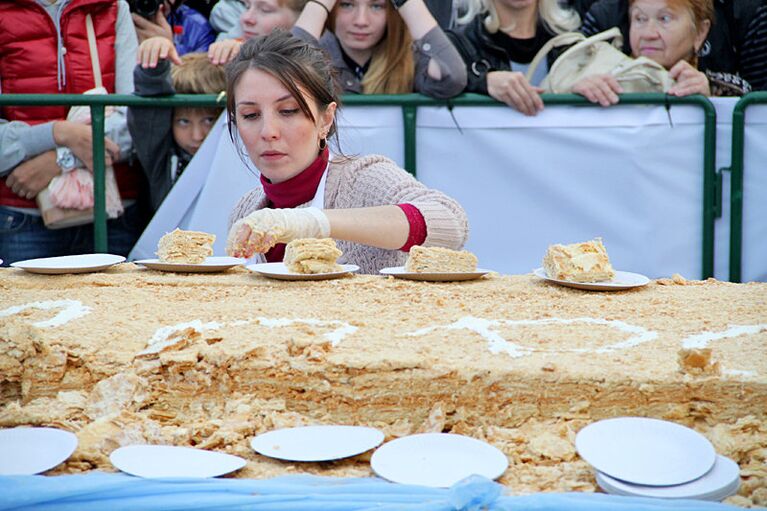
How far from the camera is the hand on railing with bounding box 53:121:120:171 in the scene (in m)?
4.95

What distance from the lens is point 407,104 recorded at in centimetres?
488

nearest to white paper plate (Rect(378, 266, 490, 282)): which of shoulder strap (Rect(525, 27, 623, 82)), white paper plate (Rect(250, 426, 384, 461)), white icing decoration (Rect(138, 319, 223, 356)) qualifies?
white icing decoration (Rect(138, 319, 223, 356))

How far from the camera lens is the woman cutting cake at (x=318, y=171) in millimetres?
3217

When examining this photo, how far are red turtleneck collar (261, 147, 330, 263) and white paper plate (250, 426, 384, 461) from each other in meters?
1.87

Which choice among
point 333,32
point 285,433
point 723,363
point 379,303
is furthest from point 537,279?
point 333,32

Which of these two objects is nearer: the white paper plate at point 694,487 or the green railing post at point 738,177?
→ the white paper plate at point 694,487

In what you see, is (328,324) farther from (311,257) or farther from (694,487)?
(694,487)

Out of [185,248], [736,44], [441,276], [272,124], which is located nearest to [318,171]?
[272,124]

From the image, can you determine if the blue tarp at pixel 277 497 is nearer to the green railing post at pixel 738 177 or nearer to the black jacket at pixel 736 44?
the green railing post at pixel 738 177

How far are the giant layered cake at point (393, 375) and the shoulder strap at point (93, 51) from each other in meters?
3.02

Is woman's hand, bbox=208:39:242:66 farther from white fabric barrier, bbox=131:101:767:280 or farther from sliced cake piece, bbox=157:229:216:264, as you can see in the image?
sliced cake piece, bbox=157:229:216:264

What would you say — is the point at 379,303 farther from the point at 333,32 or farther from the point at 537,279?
the point at 333,32

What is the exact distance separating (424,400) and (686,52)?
3.72 metres

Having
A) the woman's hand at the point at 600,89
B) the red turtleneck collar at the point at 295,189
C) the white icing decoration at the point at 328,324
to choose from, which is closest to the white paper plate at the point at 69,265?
the red turtleneck collar at the point at 295,189
